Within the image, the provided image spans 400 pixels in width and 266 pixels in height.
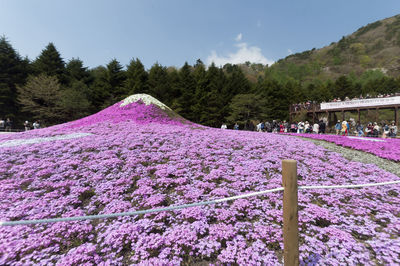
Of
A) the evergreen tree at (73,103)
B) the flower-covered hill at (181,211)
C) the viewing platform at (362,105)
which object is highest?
the evergreen tree at (73,103)

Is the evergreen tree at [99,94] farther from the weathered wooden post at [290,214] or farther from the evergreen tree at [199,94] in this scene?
the weathered wooden post at [290,214]

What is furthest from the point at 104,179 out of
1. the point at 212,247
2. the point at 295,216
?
the point at 295,216

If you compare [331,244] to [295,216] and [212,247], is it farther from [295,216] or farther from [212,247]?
[212,247]

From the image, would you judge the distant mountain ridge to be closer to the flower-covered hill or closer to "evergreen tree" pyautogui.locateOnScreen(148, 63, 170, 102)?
"evergreen tree" pyautogui.locateOnScreen(148, 63, 170, 102)

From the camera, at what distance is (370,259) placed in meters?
2.90

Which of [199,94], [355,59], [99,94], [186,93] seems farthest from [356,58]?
[99,94]

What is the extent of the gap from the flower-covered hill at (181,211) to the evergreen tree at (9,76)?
3573 centimetres

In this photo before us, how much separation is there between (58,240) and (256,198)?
4.29 m

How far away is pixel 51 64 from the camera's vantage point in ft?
120

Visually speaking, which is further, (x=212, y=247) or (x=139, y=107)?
(x=139, y=107)

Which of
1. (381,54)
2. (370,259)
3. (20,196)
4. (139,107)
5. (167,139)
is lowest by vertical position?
(370,259)

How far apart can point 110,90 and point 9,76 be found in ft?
56.7

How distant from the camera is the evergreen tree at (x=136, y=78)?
37000mm

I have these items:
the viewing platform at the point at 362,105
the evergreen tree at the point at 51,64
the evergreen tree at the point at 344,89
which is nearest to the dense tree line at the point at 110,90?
the evergreen tree at the point at 51,64
